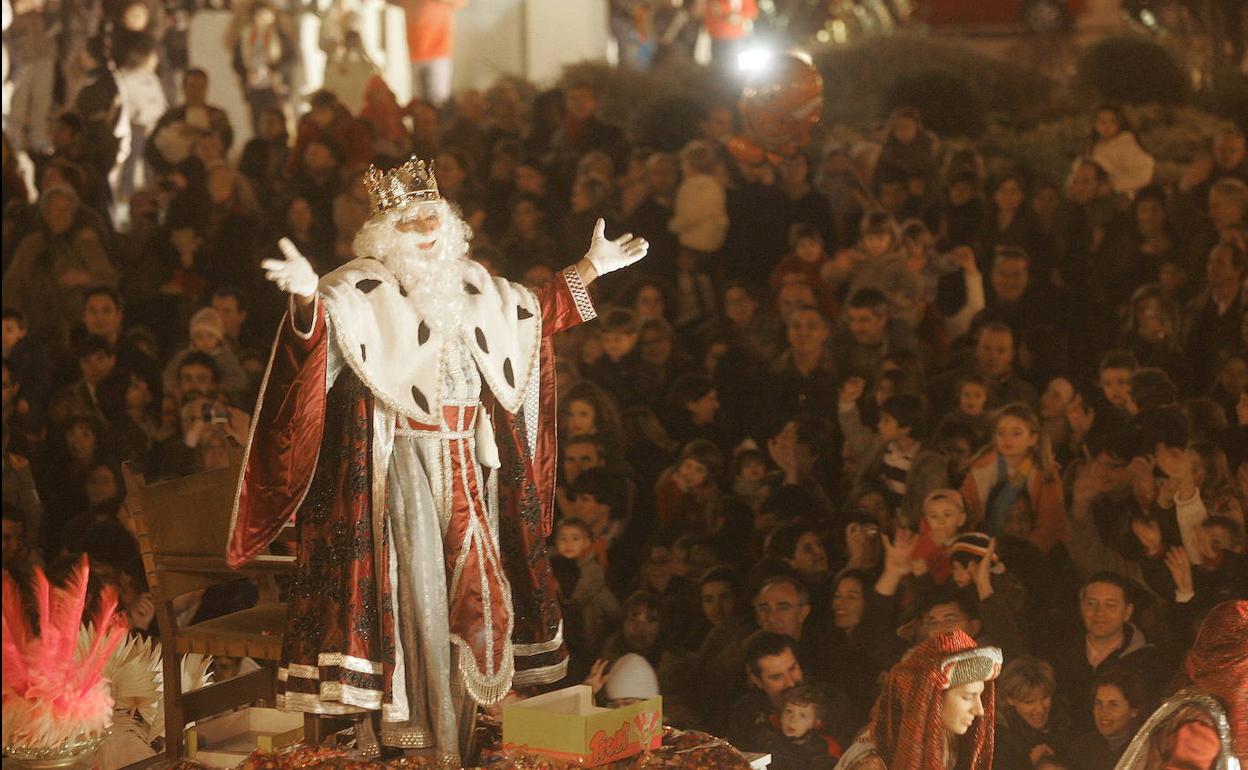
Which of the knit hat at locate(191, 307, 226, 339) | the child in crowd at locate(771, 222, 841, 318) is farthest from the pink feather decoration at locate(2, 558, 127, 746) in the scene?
the child in crowd at locate(771, 222, 841, 318)

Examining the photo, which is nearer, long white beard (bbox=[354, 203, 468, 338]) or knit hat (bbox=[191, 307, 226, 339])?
long white beard (bbox=[354, 203, 468, 338])

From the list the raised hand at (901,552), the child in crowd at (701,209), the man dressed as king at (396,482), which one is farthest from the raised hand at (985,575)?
the child in crowd at (701,209)

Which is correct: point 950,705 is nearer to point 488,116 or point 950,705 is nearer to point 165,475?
point 165,475

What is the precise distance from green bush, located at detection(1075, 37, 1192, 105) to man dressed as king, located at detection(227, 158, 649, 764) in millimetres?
7013

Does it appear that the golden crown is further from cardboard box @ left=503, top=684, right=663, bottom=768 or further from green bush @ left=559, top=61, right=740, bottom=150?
green bush @ left=559, top=61, right=740, bottom=150

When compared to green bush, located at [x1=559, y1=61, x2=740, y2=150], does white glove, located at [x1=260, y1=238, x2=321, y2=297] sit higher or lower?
lower

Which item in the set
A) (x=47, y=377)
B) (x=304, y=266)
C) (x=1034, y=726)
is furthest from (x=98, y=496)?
(x=1034, y=726)

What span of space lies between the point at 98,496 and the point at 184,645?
2751mm

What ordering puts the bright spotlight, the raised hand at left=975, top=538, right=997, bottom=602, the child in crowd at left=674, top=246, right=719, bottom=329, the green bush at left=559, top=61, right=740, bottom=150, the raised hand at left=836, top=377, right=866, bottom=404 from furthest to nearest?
the green bush at left=559, top=61, right=740, bottom=150
the bright spotlight
the child in crowd at left=674, top=246, right=719, bottom=329
the raised hand at left=836, top=377, right=866, bottom=404
the raised hand at left=975, top=538, right=997, bottom=602

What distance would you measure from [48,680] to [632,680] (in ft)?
6.28

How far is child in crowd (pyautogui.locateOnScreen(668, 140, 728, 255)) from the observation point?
879cm

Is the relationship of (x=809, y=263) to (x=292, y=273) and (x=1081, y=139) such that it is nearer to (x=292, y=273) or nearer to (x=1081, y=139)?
(x=1081, y=139)

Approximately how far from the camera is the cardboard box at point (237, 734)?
17.7ft

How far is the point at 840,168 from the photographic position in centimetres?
897
